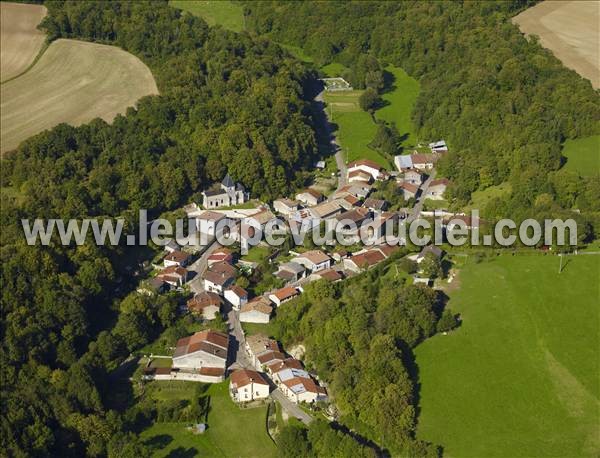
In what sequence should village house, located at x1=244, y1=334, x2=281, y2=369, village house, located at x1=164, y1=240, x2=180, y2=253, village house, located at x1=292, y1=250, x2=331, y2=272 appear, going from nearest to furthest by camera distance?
village house, located at x1=244, y1=334, x2=281, y2=369 < village house, located at x1=292, y1=250, x2=331, y2=272 < village house, located at x1=164, y1=240, x2=180, y2=253

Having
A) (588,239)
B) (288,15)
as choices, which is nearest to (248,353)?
(588,239)

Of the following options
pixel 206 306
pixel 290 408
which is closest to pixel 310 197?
pixel 206 306

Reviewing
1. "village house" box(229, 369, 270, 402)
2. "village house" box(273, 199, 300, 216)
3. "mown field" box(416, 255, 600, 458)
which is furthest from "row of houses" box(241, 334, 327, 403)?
"village house" box(273, 199, 300, 216)

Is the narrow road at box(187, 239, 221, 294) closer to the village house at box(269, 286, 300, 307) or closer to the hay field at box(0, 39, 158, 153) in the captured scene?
the village house at box(269, 286, 300, 307)

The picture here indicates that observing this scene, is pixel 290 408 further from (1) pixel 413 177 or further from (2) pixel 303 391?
(1) pixel 413 177

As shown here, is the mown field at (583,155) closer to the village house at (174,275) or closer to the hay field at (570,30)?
the hay field at (570,30)

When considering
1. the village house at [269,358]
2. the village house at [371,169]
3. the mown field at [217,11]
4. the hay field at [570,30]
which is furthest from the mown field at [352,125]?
the village house at [269,358]

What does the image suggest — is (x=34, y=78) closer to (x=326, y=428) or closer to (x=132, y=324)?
(x=132, y=324)
